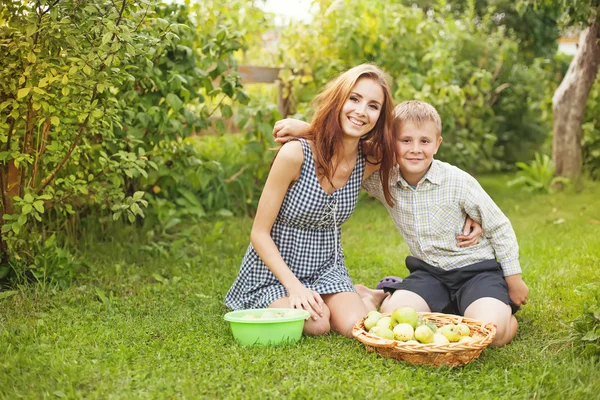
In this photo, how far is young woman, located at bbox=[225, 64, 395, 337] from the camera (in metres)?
3.12

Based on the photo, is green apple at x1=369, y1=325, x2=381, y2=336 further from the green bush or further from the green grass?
the green bush

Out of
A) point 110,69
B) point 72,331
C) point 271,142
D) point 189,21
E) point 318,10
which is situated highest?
point 318,10

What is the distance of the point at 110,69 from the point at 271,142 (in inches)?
89.7

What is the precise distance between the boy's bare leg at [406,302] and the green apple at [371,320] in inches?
12.0

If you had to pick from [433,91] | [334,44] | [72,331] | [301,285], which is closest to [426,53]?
[433,91]

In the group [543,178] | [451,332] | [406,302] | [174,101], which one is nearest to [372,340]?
[451,332]

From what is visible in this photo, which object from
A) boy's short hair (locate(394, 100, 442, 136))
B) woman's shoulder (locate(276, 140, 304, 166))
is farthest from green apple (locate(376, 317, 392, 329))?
boy's short hair (locate(394, 100, 442, 136))

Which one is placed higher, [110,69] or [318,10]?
[318,10]

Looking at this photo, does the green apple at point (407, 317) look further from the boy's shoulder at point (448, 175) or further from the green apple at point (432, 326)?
the boy's shoulder at point (448, 175)

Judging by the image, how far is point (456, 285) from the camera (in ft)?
10.6

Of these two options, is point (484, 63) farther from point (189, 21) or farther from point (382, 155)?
point (382, 155)

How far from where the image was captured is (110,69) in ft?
10.7

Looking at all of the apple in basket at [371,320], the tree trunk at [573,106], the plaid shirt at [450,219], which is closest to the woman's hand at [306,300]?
the apple in basket at [371,320]

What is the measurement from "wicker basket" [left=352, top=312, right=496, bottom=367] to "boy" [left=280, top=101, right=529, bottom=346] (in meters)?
0.42
